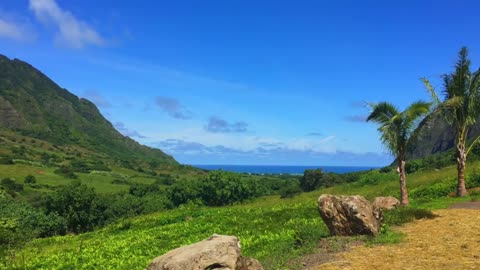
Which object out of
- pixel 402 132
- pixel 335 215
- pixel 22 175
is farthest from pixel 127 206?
pixel 22 175

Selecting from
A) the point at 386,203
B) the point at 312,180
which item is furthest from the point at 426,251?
the point at 312,180

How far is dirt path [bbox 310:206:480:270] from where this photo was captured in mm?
12117

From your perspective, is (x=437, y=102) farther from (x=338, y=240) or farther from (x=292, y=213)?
(x=338, y=240)

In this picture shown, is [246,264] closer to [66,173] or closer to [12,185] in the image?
[12,185]

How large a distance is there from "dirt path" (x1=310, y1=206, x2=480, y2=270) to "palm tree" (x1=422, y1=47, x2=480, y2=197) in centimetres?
1147

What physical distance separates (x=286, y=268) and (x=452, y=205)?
16018 millimetres

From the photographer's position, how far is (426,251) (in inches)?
534

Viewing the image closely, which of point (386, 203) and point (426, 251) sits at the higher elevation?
point (386, 203)

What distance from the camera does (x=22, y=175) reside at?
166 m

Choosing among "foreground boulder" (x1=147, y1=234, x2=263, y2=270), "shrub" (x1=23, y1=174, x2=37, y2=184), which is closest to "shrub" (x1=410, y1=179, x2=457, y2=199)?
"foreground boulder" (x1=147, y1=234, x2=263, y2=270)

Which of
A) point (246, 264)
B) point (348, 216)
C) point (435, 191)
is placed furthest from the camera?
point (435, 191)

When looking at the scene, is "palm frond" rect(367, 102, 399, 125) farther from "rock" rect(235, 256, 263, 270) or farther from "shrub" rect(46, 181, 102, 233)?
"shrub" rect(46, 181, 102, 233)

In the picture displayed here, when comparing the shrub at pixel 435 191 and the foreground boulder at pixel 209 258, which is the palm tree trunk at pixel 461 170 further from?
the foreground boulder at pixel 209 258

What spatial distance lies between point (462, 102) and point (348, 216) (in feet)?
52.9
